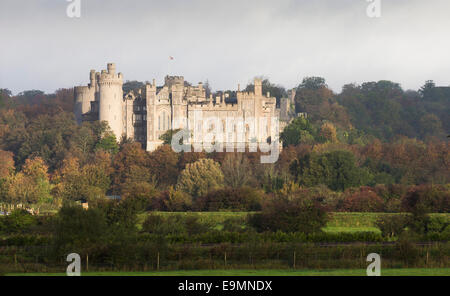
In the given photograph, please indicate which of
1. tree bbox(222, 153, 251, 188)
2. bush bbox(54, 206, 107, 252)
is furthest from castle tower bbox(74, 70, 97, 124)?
bush bbox(54, 206, 107, 252)

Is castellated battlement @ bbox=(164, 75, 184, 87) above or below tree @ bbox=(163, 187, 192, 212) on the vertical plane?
above

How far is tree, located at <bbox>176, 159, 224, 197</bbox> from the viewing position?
7512 centimetres

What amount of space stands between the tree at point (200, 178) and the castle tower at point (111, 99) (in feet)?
62.7

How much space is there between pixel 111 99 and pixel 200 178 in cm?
2374

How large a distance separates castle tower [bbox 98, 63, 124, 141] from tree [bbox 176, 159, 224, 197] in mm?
19126

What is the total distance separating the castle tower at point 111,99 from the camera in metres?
96.5

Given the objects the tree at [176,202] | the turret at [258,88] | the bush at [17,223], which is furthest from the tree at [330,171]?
Answer: the bush at [17,223]

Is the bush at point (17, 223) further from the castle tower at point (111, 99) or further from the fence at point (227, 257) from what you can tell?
the castle tower at point (111, 99)

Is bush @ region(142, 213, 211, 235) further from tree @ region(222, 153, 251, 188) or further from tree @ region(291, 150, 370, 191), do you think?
tree @ region(291, 150, 370, 191)
